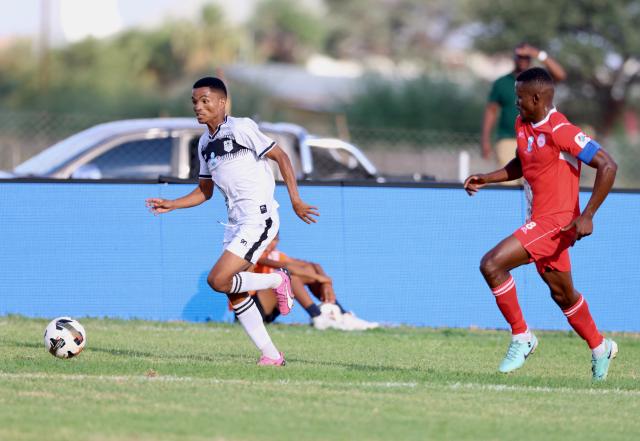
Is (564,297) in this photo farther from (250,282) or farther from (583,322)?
(250,282)

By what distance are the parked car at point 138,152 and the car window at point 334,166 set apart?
0.42 metres

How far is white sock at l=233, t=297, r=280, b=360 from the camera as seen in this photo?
899 cm

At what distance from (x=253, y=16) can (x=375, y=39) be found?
351 inches

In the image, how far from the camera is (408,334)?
1195 cm

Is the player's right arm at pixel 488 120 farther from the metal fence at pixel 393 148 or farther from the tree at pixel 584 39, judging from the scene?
the tree at pixel 584 39

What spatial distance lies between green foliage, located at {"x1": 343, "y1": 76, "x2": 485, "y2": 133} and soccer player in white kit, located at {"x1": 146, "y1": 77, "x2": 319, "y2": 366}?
31736 millimetres

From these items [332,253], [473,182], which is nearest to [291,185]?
Answer: [473,182]

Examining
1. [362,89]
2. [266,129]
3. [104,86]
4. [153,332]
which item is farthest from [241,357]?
[104,86]

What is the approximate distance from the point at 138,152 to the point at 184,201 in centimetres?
562

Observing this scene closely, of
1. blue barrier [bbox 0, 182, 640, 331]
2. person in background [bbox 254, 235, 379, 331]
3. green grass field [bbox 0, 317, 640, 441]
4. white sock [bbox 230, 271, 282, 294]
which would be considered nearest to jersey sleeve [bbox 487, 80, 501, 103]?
blue barrier [bbox 0, 182, 640, 331]

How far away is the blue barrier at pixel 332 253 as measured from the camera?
40.8 ft

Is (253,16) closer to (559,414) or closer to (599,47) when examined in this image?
(599,47)

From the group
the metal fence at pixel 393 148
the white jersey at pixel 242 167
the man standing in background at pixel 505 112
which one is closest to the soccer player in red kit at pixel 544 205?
the white jersey at pixel 242 167

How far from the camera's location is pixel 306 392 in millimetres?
7633
